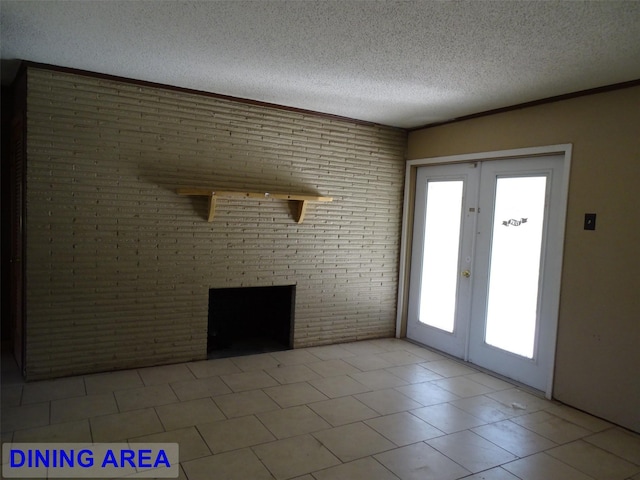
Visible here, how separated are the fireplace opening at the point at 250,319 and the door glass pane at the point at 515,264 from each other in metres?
2.17

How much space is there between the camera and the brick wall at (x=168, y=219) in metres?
3.90

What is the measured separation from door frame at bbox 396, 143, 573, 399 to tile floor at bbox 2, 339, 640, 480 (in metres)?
0.71

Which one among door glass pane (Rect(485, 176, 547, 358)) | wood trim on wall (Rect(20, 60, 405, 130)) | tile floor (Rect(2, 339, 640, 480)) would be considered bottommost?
tile floor (Rect(2, 339, 640, 480))

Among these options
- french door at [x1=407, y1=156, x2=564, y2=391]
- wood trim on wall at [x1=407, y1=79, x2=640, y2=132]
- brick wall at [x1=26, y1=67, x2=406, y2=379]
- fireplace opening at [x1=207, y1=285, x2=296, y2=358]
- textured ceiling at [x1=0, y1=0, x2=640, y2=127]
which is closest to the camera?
textured ceiling at [x1=0, y1=0, x2=640, y2=127]

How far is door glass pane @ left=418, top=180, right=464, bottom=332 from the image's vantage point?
5199 mm

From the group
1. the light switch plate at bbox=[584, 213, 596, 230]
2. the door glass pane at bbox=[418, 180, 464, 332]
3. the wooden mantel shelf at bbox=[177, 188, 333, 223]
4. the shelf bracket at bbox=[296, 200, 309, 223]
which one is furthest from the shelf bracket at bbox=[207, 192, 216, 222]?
the light switch plate at bbox=[584, 213, 596, 230]

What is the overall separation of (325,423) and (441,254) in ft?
8.78

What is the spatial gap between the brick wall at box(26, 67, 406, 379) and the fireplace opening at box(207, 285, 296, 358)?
26 centimetres

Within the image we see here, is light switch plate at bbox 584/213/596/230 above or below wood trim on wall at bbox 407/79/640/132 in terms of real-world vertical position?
below

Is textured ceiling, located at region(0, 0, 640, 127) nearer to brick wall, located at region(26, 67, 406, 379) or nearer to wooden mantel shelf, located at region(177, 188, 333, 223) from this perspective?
brick wall, located at region(26, 67, 406, 379)

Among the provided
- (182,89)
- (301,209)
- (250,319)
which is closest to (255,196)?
(301,209)

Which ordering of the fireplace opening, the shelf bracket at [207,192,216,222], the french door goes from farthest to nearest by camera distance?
the fireplace opening, the shelf bracket at [207,192,216,222], the french door

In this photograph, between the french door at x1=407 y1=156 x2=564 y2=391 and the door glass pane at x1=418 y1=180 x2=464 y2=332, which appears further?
the door glass pane at x1=418 y1=180 x2=464 y2=332

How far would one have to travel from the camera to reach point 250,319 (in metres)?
5.53
